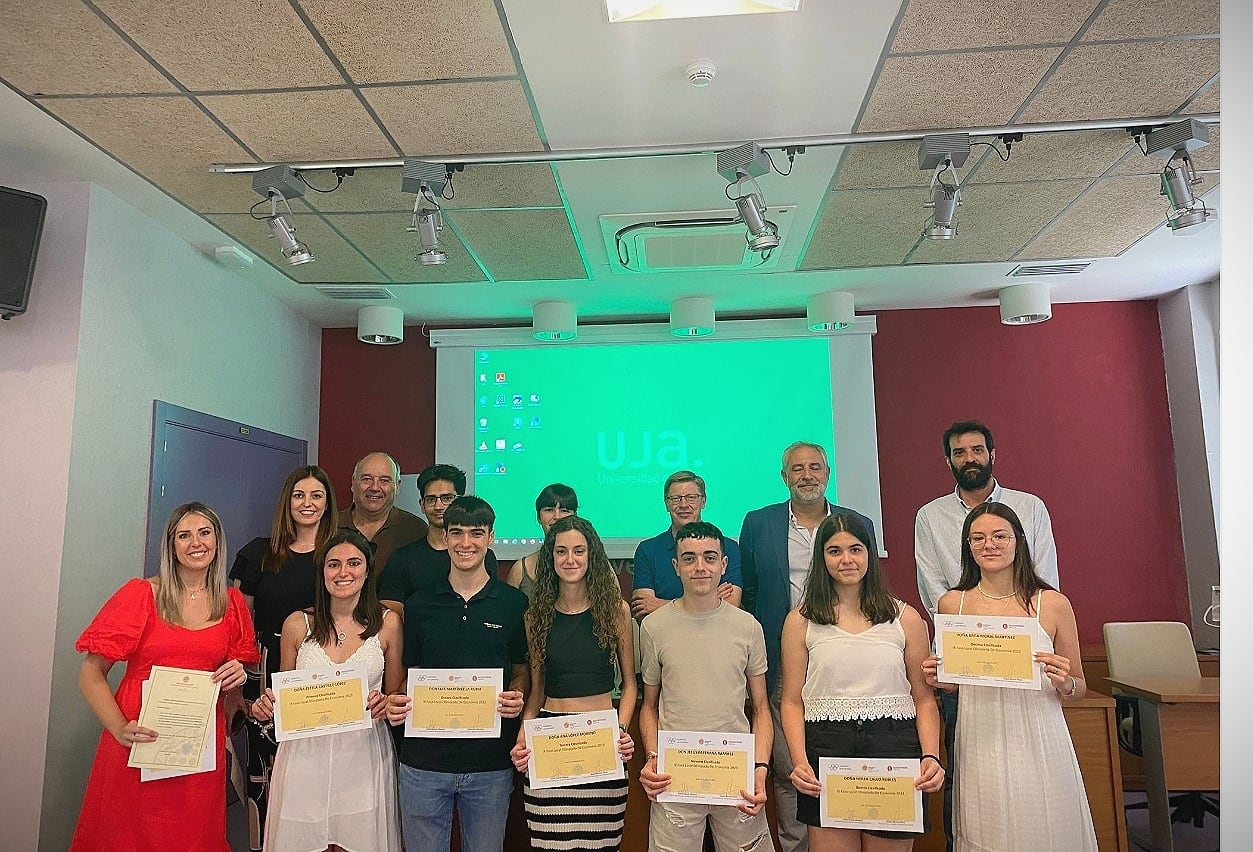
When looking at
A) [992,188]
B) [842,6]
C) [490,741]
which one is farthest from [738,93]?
[490,741]

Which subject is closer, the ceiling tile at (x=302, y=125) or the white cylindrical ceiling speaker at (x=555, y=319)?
the ceiling tile at (x=302, y=125)

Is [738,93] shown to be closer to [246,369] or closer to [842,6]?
[842,6]

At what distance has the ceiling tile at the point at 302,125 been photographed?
2.89 meters

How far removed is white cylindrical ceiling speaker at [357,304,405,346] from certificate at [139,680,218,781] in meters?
3.07

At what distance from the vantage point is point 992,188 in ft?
12.3

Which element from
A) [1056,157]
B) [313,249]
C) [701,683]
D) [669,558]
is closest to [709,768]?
[701,683]

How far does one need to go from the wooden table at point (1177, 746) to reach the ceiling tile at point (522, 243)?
136 inches

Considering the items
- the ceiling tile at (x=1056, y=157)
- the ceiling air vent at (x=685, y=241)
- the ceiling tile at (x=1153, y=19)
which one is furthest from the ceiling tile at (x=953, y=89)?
the ceiling air vent at (x=685, y=241)

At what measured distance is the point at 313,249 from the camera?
4391 mm

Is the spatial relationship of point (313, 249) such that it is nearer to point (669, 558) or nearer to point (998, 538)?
point (669, 558)

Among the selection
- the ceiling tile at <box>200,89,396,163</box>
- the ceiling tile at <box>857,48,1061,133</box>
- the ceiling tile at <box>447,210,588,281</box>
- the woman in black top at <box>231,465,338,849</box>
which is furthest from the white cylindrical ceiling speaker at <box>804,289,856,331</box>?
the woman in black top at <box>231,465,338,849</box>

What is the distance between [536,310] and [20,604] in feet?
10.3

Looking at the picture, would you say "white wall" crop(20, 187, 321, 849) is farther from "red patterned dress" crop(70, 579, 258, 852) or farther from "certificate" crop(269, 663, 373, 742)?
"certificate" crop(269, 663, 373, 742)

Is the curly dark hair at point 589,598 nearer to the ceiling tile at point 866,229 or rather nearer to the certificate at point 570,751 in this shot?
the certificate at point 570,751
